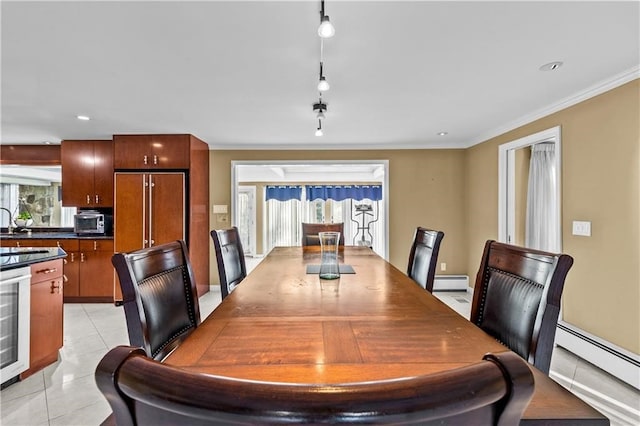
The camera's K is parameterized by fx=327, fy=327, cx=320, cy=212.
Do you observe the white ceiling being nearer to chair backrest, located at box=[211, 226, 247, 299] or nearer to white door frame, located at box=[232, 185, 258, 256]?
chair backrest, located at box=[211, 226, 247, 299]

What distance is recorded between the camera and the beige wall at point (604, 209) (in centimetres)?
231

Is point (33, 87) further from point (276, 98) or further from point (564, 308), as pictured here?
point (564, 308)

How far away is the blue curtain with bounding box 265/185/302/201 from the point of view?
8.45 m

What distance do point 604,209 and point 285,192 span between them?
6699 millimetres

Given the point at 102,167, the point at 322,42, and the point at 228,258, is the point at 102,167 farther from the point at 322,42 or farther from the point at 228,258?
the point at 322,42

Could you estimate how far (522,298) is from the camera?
45.0 inches

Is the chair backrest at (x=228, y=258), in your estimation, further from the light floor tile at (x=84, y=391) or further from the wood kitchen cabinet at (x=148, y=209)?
the wood kitchen cabinet at (x=148, y=209)

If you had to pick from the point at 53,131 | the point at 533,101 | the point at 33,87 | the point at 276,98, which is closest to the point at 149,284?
the point at 276,98

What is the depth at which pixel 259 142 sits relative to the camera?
15.3ft

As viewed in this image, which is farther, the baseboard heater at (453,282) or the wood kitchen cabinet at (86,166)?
the baseboard heater at (453,282)

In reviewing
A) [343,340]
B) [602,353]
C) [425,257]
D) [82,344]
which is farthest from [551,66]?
[82,344]

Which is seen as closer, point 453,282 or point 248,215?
point 453,282

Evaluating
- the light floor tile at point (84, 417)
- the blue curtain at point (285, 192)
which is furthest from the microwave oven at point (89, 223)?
the blue curtain at point (285, 192)

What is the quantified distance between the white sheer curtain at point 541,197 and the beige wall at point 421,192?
1048 millimetres
